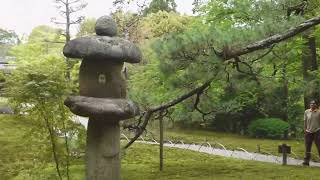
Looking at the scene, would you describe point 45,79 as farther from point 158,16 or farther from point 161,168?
point 158,16

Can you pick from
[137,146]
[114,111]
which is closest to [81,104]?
[114,111]

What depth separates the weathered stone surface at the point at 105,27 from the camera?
6.27 meters

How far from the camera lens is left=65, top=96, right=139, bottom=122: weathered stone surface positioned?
→ 594cm

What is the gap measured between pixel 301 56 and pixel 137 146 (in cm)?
630

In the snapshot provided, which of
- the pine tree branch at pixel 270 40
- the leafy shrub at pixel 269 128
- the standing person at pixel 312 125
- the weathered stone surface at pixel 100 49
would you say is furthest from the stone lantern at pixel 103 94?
the leafy shrub at pixel 269 128

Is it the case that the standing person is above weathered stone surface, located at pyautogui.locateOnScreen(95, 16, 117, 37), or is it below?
below

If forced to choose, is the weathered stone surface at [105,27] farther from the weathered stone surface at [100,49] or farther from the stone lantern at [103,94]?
the weathered stone surface at [100,49]

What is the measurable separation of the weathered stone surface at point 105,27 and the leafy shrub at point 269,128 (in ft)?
38.7

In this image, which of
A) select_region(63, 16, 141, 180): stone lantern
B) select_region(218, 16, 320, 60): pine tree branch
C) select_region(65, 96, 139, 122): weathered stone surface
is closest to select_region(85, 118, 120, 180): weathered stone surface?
select_region(63, 16, 141, 180): stone lantern

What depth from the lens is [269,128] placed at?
16922mm

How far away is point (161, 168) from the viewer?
9.30 metres

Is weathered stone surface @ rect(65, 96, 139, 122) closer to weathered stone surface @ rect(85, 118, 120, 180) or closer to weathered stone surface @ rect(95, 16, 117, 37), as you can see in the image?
weathered stone surface @ rect(85, 118, 120, 180)

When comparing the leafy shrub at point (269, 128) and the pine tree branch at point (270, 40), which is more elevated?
the pine tree branch at point (270, 40)

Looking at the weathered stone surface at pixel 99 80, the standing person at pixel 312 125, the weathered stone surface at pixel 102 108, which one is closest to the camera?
the weathered stone surface at pixel 102 108
